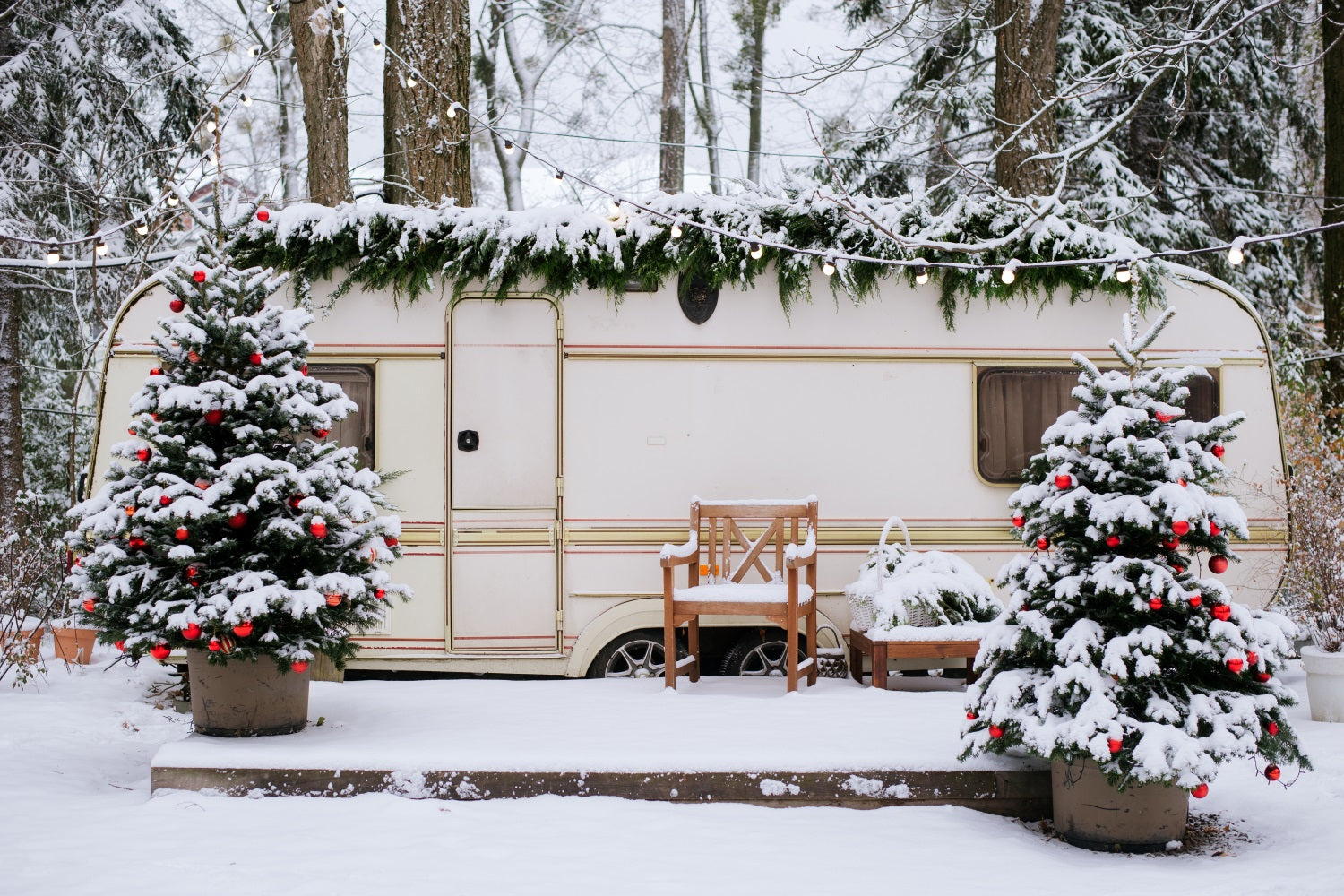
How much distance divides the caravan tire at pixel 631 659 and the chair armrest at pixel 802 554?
1.09 m

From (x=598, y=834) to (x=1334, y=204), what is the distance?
8580mm

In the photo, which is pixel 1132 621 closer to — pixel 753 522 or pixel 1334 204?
pixel 753 522

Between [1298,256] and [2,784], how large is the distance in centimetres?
1390

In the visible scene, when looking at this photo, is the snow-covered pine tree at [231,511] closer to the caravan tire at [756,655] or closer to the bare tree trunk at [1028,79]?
the caravan tire at [756,655]

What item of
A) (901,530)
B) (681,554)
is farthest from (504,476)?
(901,530)

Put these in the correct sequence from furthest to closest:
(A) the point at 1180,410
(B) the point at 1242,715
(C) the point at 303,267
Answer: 1. (C) the point at 303,267
2. (A) the point at 1180,410
3. (B) the point at 1242,715

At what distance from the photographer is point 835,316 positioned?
6.75 m

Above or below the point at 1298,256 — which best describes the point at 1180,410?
below

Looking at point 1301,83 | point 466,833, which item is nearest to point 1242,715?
point 466,833

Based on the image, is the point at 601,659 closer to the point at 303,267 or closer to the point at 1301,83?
the point at 303,267

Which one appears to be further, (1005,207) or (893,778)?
(1005,207)

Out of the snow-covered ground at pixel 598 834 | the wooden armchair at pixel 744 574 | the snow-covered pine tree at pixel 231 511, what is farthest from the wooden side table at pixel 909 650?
the snow-covered pine tree at pixel 231 511

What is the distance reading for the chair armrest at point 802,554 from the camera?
18.7 ft

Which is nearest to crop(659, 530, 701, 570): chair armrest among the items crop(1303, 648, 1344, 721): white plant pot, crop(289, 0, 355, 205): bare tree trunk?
crop(1303, 648, 1344, 721): white plant pot
